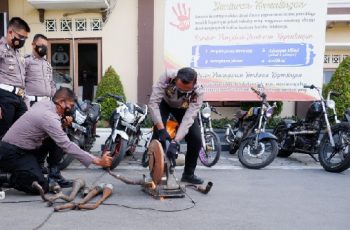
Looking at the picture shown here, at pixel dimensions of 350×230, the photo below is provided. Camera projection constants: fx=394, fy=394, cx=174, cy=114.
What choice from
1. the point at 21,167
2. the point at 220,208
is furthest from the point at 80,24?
the point at 220,208

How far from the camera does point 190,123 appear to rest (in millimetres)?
4363

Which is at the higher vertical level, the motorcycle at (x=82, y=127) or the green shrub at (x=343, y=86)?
the green shrub at (x=343, y=86)

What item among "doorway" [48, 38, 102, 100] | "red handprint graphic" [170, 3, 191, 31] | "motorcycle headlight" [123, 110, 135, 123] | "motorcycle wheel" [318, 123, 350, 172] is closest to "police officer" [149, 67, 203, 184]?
"motorcycle headlight" [123, 110, 135, 123]

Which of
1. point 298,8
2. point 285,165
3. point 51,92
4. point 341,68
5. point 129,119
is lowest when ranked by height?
point 285,165

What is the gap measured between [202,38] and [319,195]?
427 cm

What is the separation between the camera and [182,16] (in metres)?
7.75

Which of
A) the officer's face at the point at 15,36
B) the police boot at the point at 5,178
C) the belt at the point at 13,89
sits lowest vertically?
the police boot at the point at 5,178

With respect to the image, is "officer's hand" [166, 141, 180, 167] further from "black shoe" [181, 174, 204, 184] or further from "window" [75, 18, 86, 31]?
"window" [75, 18, 86, 31]

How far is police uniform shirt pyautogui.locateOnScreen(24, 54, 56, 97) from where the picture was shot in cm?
536

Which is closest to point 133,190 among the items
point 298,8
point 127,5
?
point 298,8

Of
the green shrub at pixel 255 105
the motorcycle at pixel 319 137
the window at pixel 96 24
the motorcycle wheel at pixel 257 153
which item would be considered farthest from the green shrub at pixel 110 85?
the motorcycle at pixel 319 137

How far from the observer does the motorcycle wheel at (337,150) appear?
5535 millimetres

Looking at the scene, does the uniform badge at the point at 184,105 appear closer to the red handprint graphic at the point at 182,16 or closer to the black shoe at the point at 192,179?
the black shoe at the point at 192,179

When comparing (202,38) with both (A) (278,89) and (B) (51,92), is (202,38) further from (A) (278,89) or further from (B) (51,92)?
(B) (51,92)
